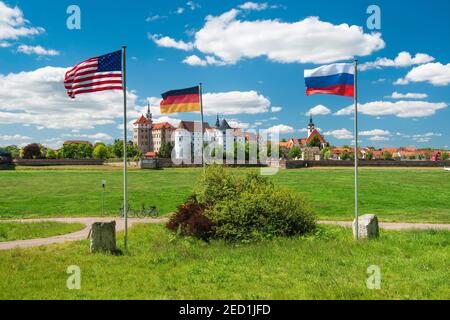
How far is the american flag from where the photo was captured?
1277 cm

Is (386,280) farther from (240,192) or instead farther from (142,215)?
(142,215)

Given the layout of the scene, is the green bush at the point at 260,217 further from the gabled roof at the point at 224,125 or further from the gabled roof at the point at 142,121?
the gabled roof at the point at 142,121

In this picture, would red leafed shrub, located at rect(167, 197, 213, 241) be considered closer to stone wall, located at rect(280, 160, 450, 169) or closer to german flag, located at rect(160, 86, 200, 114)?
german flag, located at rect(160, 86, 200, 114)

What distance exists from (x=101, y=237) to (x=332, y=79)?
880 centimetres

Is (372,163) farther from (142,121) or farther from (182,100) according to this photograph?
(142,121)

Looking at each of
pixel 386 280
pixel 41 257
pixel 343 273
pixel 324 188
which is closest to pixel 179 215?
pixel 41 257

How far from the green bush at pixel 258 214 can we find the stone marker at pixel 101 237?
2927mm

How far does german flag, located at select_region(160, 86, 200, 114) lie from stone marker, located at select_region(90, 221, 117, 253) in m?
5.90

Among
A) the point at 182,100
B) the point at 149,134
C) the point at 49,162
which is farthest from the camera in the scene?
the point at 149,134

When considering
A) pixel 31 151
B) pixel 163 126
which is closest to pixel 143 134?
pixel 163 126

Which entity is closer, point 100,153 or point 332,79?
point 332,79

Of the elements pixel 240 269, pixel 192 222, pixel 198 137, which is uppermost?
pixel 198 137

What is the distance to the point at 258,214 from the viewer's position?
1418 centimetres
